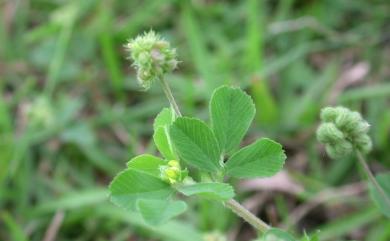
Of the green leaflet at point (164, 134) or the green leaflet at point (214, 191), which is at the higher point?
the green leaflet at point (164, 134)

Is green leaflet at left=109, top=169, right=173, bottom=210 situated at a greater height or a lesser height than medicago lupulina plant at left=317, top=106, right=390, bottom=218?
lesser

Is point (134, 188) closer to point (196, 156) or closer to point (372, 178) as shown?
point (196, 156)

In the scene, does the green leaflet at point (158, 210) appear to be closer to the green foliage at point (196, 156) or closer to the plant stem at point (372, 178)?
the green foliage at point (196, 156)

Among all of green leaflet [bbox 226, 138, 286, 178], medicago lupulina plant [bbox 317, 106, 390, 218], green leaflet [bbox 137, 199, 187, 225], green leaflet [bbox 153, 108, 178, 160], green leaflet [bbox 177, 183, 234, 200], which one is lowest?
green leaflet [bbox 137, 199, 187, 225]

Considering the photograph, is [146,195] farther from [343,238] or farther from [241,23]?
[241,23]

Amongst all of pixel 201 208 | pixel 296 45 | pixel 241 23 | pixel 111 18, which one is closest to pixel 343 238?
pixel 201 208

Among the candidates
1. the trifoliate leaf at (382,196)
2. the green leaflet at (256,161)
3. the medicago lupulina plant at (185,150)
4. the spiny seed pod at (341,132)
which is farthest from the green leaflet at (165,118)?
the trifoliate leaf at (382,196)

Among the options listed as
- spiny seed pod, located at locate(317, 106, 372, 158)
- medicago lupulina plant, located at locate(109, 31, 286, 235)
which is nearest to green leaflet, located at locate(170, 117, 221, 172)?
medicago lupulina plant, located at locate(109, 31, 286, 235)

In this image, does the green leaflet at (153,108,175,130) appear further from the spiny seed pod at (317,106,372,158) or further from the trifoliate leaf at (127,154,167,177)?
the spiny seed pod at (317,106,372,158)
